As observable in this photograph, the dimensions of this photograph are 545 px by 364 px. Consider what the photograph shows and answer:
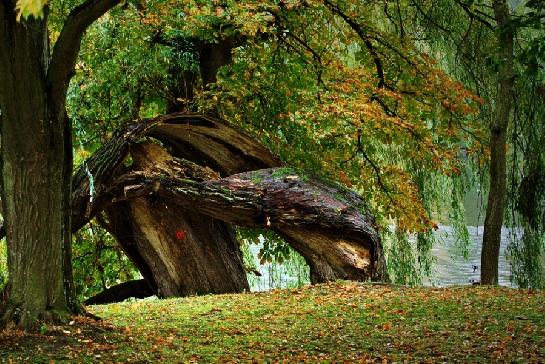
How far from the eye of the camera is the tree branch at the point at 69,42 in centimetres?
622

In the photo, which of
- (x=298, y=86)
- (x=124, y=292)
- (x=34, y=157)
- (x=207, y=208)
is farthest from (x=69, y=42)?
(x=124, y=292)

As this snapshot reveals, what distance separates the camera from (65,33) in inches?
248

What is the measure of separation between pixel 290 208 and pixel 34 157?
15.8 feet

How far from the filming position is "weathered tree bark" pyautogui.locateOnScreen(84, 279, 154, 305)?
1323 centimetres

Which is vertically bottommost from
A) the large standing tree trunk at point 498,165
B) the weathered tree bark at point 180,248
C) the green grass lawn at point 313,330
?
the green grass lawn at point 313,330

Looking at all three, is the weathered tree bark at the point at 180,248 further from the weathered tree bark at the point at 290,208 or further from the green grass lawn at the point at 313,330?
the green grass lawn at the point at 313,330

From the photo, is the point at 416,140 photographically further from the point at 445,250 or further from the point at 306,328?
the point at 445,250

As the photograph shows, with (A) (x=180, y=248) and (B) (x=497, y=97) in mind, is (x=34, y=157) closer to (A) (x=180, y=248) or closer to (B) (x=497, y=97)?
(A) (x=180, y=248)

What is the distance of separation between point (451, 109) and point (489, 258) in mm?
2793

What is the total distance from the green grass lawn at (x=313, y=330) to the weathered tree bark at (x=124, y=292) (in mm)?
3683

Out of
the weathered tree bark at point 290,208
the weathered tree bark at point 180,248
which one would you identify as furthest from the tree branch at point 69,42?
the weathered tree bark at point 180,248

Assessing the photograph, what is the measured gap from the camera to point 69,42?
6.32 meters

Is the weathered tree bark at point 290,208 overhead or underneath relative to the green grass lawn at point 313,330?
overhead

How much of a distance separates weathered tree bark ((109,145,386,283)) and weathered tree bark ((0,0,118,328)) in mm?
3874
